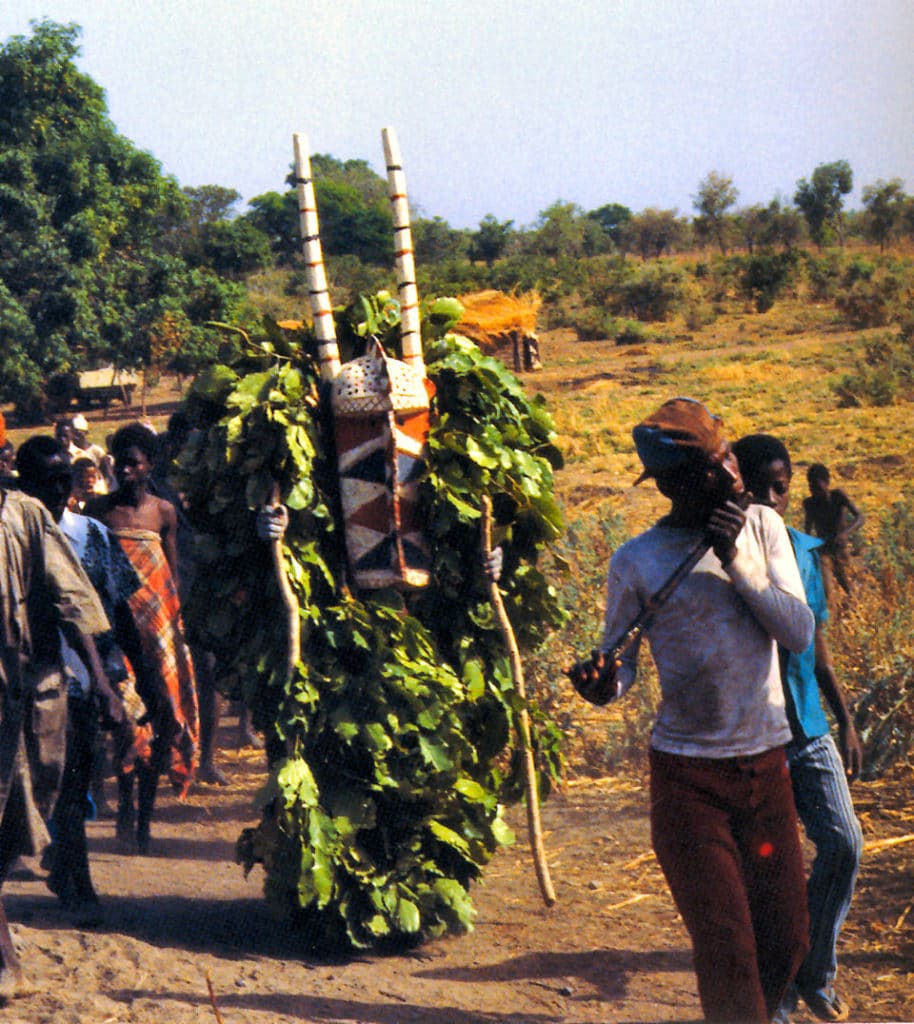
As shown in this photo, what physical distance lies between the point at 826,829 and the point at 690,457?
1.40 meters

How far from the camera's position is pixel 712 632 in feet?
10.8

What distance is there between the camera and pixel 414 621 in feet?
15.3

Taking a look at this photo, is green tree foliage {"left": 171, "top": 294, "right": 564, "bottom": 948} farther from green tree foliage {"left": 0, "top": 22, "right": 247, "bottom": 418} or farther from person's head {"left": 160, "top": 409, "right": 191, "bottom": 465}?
green tree foliage {"left": 0, "top": 22, "right": 247, "bottom": 418}

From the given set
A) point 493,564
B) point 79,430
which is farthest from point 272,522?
point 79,430

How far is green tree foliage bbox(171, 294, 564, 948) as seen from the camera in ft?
14.8

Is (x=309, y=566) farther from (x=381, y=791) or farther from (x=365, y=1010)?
(x=365, y=1010)

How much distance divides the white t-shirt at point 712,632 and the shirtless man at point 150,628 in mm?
3255

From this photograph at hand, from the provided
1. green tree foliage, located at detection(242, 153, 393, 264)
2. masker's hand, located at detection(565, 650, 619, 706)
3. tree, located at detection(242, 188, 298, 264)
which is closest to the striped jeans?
masker's hand, located at detection(565, 650, 619, 706)

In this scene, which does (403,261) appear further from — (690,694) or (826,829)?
(826,829)

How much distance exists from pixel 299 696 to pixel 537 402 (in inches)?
54.2

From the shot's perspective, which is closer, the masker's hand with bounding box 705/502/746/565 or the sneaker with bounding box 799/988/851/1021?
the masker's hand with bounding box 705/502/746/565

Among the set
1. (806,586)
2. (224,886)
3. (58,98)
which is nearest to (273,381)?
(806,586)

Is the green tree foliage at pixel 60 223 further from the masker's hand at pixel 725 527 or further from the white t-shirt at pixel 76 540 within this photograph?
the masker's hand at pixel 725 527

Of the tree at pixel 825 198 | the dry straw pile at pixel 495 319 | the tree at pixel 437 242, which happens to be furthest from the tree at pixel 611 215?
the dry straw pile at pixel 495 319
